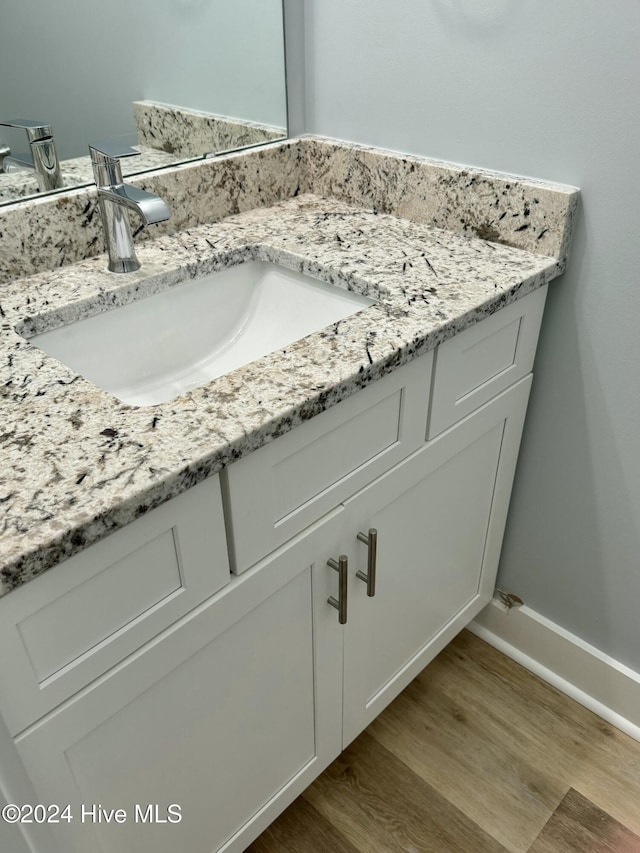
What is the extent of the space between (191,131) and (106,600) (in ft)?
2.80

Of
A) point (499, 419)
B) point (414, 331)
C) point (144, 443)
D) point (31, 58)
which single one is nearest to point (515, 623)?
point (499, 419)

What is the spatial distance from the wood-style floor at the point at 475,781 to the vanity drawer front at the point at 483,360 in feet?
2.31

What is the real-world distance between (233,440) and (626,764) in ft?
3.68

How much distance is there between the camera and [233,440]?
2.24 feet

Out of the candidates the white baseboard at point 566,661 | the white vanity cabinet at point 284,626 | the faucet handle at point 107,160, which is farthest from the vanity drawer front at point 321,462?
the white baseboard at point 566,661

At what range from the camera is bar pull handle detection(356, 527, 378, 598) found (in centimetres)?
95

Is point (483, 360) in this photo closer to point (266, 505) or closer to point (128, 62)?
point (266, 505)

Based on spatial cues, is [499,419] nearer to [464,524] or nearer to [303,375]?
[464,524]

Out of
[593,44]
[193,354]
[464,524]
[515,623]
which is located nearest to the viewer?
[593,44]

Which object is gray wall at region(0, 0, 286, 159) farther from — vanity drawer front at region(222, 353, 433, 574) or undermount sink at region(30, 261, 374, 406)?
vanity drawer front at region(222, 353, 433, 574)

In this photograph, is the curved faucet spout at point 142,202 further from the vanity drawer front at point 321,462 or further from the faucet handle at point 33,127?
the vanity drawer front at point 321,462

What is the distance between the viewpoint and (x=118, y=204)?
3.16 ft

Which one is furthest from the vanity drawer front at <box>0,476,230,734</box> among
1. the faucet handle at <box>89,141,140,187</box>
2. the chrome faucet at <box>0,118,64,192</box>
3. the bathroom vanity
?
the chrome faucet at <box>0,118,64,192</box>

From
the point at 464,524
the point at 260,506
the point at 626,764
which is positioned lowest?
the point at 626,764
